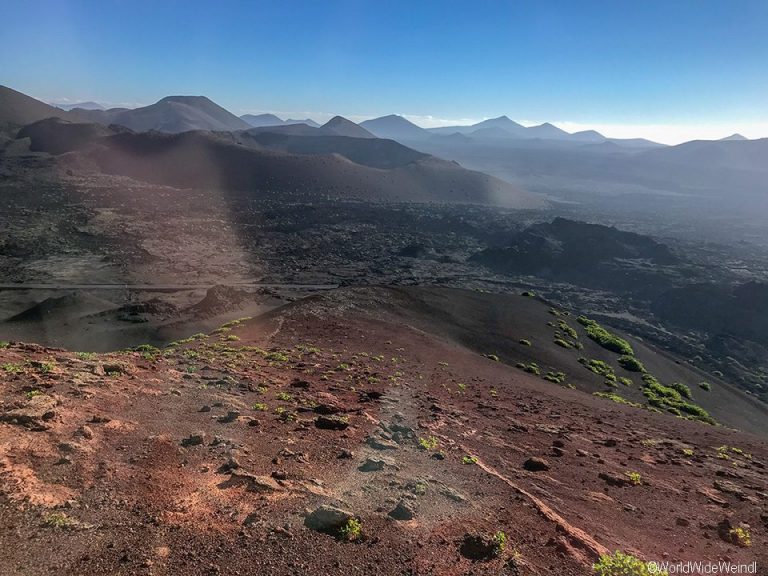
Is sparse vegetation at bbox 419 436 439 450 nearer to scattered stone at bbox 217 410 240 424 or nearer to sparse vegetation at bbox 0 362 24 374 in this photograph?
scattered stone at bbox 217 410 240 424

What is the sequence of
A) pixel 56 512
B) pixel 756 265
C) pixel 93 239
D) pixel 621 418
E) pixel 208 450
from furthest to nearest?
pixel 756 265
pixel 93 239
pixel 621 418
pixel 208 450
pixel 56 512

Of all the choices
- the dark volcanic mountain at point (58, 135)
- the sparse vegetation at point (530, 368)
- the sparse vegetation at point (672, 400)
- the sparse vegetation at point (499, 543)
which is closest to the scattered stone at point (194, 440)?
the sparse vegetation at point (499, 543)

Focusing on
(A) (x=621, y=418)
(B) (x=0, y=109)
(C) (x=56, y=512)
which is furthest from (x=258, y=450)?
(B) (x=0, y=109)

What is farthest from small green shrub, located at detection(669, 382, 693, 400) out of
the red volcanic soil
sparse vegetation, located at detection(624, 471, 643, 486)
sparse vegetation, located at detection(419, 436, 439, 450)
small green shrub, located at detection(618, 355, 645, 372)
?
sparse vegetation, located at detection(419, 436, 439, 450)

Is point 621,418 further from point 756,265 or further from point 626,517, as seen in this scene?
point 756,265

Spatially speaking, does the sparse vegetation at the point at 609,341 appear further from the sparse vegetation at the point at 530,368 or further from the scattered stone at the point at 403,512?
the scattered stone at the point at 403,512

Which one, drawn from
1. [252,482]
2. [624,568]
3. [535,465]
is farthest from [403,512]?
[535,465]
